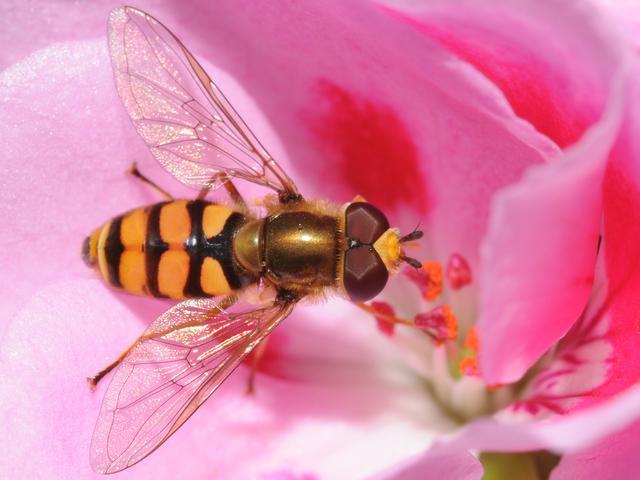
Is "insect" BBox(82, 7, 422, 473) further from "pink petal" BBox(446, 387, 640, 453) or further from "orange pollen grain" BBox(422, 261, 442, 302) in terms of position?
"pink petal" BBox(446, 387, 640, 453)

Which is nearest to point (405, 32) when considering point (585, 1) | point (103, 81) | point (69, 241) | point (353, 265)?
point (585, 1)

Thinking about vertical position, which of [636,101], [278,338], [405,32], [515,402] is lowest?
[515,402]

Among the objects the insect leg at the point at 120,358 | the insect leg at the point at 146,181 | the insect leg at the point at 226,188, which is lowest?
the insect leg at the point at 120,358

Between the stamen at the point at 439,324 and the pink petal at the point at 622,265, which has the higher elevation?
the pink petal at the point at 622,265

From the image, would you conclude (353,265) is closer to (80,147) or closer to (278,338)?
(278,338)

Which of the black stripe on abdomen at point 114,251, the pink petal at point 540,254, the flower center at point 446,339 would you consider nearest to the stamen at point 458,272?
the flower center at point 446,339

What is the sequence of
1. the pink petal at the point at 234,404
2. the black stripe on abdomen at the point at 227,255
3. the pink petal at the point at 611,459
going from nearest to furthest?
1. the pink petal at the point at 611,459
2. the pink petal at the point at 234,404
3. the black stripe on abdomen at the point at 227,255

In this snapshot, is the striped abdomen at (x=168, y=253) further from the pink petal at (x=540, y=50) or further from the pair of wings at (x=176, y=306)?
the pink petal at (x=540, y=50)
